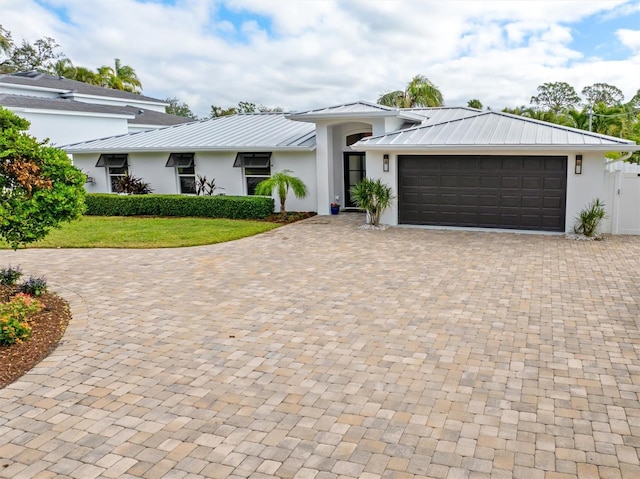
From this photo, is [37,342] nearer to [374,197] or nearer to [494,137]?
[374,197]

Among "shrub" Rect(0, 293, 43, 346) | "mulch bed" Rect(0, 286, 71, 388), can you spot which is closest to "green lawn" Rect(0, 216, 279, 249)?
"mulch bed" Rect(0, 286, 71, 388)

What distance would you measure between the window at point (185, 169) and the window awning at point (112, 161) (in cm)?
227

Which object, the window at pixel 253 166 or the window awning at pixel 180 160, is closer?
the window at pixel 253 166

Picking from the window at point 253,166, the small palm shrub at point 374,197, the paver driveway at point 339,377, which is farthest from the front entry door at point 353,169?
the paver driveway at point 339,377

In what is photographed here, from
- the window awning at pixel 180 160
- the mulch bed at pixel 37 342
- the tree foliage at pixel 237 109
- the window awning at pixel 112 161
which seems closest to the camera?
the mulch bed at pixel 37 342

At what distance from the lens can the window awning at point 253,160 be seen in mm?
17969

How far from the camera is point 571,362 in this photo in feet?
18.5

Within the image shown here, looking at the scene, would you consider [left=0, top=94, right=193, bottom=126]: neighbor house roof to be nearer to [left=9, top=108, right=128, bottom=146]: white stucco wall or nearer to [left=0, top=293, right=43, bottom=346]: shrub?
[left=9, top=108, right=128, bottom=146]: white stucco wall

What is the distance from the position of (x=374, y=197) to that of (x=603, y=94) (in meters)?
52.1

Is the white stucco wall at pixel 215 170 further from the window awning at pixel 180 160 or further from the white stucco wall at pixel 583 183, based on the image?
the white stucco wall at pixel 583 183

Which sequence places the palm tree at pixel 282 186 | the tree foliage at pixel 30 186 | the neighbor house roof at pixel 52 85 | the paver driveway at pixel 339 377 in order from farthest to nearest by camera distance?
1. the neighbor house roof at pixel 52 85
2. the palm tree at pixel 282 186
3. the tree foliage at pixel 30 186
4. the paver driveway at pixel 339 377

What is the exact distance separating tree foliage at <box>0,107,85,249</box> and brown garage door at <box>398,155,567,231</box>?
9574 millimetres

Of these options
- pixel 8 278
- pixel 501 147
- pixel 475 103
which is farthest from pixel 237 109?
pixel 8 278

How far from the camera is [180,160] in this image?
63.3ft
